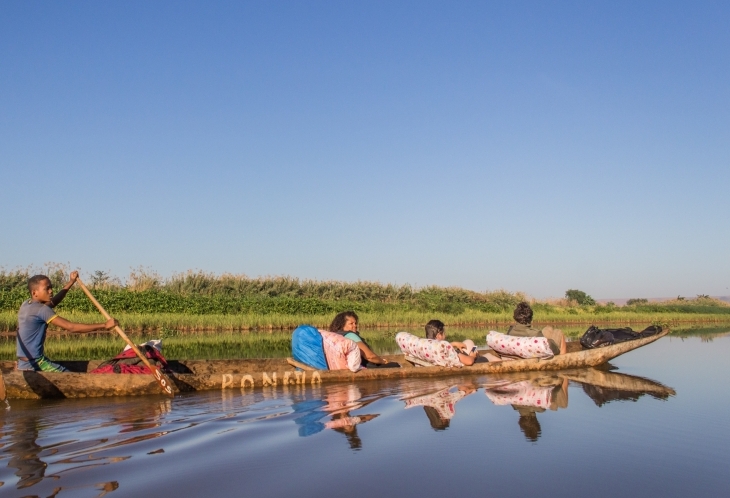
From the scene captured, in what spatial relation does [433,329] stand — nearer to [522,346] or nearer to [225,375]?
[522,346]

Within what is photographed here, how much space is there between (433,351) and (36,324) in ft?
17.5

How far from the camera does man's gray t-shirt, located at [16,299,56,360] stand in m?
7.50

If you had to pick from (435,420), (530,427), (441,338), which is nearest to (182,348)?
(441,338)

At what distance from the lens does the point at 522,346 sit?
10.0 m

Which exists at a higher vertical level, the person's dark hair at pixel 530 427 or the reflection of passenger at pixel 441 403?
the reflection of passenger at pixel 441 403

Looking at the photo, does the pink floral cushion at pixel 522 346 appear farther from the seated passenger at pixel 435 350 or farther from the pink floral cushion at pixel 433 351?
the pink floral cushion at pixel 433 351

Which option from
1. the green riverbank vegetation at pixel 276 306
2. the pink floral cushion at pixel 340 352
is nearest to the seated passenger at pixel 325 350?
the pink floral cushion at pixel 340 352

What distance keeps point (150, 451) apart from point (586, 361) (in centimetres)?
818

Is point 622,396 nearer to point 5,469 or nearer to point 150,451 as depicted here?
point 150,451

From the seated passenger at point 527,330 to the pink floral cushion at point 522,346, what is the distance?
0.60 feet

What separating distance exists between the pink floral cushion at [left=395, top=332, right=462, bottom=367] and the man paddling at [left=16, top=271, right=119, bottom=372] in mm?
4300

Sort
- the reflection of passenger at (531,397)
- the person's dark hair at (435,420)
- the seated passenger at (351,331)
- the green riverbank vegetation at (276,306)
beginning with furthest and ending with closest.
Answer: the green riverbank vegetation at (276,306)
the seated passenger at (351,331)
the reflection of passenger at (531,397)
the person's dark hair at (435,420)

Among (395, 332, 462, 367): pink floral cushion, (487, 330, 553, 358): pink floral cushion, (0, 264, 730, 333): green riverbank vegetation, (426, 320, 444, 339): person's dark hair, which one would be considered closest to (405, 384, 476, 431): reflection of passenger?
(395, 332, 462, 367): pink floral cushion

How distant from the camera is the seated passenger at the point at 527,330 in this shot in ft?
32.8
